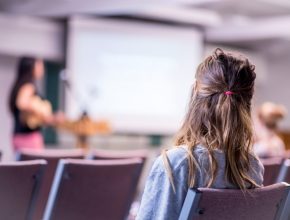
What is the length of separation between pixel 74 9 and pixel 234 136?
6156 mm

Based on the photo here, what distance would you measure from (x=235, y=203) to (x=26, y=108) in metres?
3.93

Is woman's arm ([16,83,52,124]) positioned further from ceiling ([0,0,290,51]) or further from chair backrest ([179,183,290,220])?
chair backrest ([179,183,290,220])

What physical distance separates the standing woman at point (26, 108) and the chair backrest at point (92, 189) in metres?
2.61

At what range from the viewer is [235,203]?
169 centimetres

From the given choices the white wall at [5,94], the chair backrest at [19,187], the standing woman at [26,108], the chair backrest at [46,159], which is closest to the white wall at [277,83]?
the white wall at [5,94]

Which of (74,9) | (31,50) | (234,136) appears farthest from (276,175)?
(31,50)

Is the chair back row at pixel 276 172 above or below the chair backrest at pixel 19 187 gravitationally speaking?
above

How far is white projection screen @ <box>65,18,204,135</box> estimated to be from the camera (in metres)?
8.12

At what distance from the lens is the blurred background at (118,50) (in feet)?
26.2

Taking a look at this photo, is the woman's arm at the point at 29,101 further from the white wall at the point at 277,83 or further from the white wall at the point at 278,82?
the white wall at the point at 278,82

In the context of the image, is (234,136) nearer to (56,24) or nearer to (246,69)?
(246,69)

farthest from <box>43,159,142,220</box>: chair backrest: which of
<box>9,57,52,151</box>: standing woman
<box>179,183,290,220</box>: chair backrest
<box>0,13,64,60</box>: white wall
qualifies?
<box>0,13,64,60</box>: white wall

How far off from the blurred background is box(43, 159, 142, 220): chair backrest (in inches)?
191

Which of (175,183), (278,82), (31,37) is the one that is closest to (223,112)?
(175,183)
